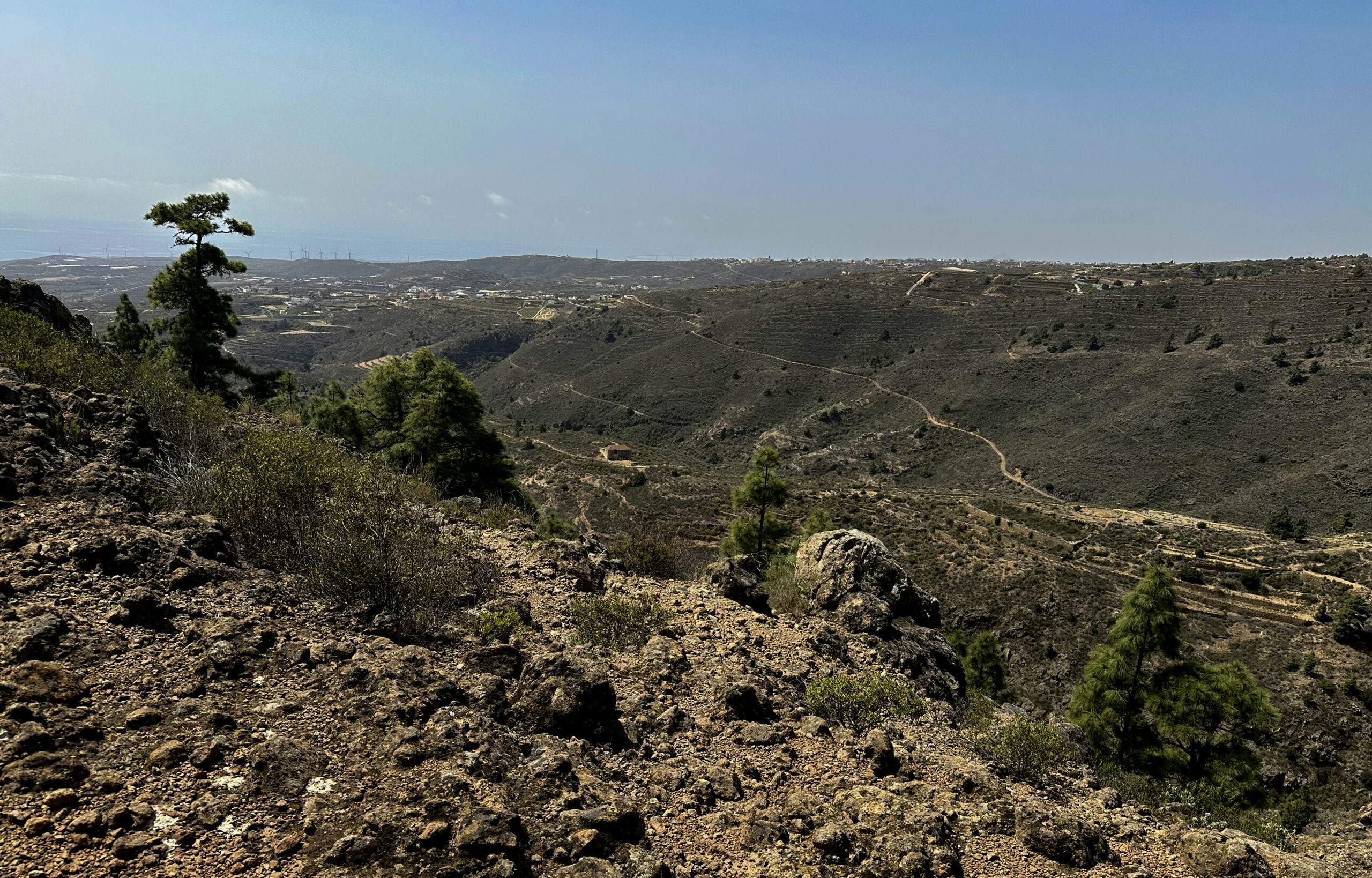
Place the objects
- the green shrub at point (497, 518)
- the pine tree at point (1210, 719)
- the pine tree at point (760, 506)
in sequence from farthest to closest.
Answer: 1. the pine tree at point (760, 506)
2. the pine tree at point (1210, 719)
3. the green shrub at point (497, 518)

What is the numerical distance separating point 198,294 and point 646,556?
18153 millimetres

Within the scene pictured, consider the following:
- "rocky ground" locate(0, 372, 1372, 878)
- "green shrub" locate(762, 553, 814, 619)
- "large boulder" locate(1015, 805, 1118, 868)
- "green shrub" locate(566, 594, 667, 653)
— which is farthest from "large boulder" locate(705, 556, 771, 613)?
"large boulder" locate(1015, 805, 1118, 868)

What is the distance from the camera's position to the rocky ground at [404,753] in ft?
13.0

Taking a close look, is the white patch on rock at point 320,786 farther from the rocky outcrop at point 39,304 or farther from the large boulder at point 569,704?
the rocky outcrop at point 39,304

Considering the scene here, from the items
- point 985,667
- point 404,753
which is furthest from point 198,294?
point 985,667

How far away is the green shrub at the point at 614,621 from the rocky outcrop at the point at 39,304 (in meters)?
15.9

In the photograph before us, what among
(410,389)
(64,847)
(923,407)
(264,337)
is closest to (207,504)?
(64,847)

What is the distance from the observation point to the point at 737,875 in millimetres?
4809

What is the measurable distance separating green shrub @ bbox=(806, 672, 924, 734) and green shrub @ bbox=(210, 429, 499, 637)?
16.5 feet

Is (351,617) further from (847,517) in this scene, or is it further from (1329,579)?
(1329,579)

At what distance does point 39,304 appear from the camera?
17.5m

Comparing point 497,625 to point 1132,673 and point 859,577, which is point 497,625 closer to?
point 859,577

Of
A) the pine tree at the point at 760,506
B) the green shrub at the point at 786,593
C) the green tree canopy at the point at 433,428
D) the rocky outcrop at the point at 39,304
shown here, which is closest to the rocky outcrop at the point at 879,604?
the green shrub at the point at 786,593

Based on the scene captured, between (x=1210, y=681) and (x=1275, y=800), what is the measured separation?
128 inches
